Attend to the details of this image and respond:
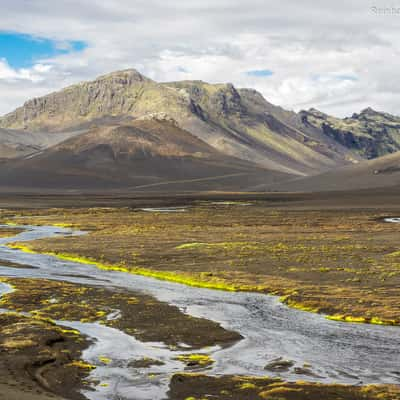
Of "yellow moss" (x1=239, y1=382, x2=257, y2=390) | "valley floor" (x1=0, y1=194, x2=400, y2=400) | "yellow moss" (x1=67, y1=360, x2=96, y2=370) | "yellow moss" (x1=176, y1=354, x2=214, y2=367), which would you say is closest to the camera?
"yellow moss" (x1=239, y1=382, x2=257, y2=390)

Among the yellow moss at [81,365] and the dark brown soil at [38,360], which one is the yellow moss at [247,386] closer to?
the dark brown soil at [38,360]

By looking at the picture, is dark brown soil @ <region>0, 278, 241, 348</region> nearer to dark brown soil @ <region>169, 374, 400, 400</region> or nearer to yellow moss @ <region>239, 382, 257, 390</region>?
dark brown soil @ <region>169, 374, 400, 400</region>

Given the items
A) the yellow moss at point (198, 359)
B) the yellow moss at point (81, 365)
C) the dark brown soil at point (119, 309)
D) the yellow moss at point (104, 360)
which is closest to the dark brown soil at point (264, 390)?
the yellow moss at point (198, 359)

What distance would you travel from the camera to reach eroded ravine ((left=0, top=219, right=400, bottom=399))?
74.7 ft

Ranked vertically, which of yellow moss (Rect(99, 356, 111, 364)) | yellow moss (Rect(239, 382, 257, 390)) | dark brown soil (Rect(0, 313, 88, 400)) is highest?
dark brown soil (Rect(0, 313, 88, 400))

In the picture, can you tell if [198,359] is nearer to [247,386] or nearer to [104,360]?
[104,360]

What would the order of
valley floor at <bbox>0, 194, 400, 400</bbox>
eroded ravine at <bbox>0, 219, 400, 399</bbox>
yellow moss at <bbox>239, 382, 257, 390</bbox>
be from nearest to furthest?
yellow moss at <bbox>239, 382, 257, 390</bbox> → valley floor at <bbox>0, 194, 400, 400</bbox> → eroded ravine at <bbox>0, 219, 400, 399</bbox>

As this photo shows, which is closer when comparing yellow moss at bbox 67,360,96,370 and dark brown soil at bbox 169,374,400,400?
dark brown soil at bbox 169,374,400,400

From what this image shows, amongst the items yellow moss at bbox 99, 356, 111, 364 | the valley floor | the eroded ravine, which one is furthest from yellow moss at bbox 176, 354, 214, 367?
yellow moss at bbox 99, 356, 111, 364

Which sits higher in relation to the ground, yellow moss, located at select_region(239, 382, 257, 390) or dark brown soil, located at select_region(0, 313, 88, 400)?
dark brown soil, located at select_region(0, 313, 88, 400)

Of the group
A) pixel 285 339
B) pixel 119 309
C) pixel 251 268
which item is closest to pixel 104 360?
pixel 285 339

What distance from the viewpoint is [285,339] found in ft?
90.4

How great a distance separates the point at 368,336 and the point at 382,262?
24.7 m

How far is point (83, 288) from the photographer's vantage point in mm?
41281
